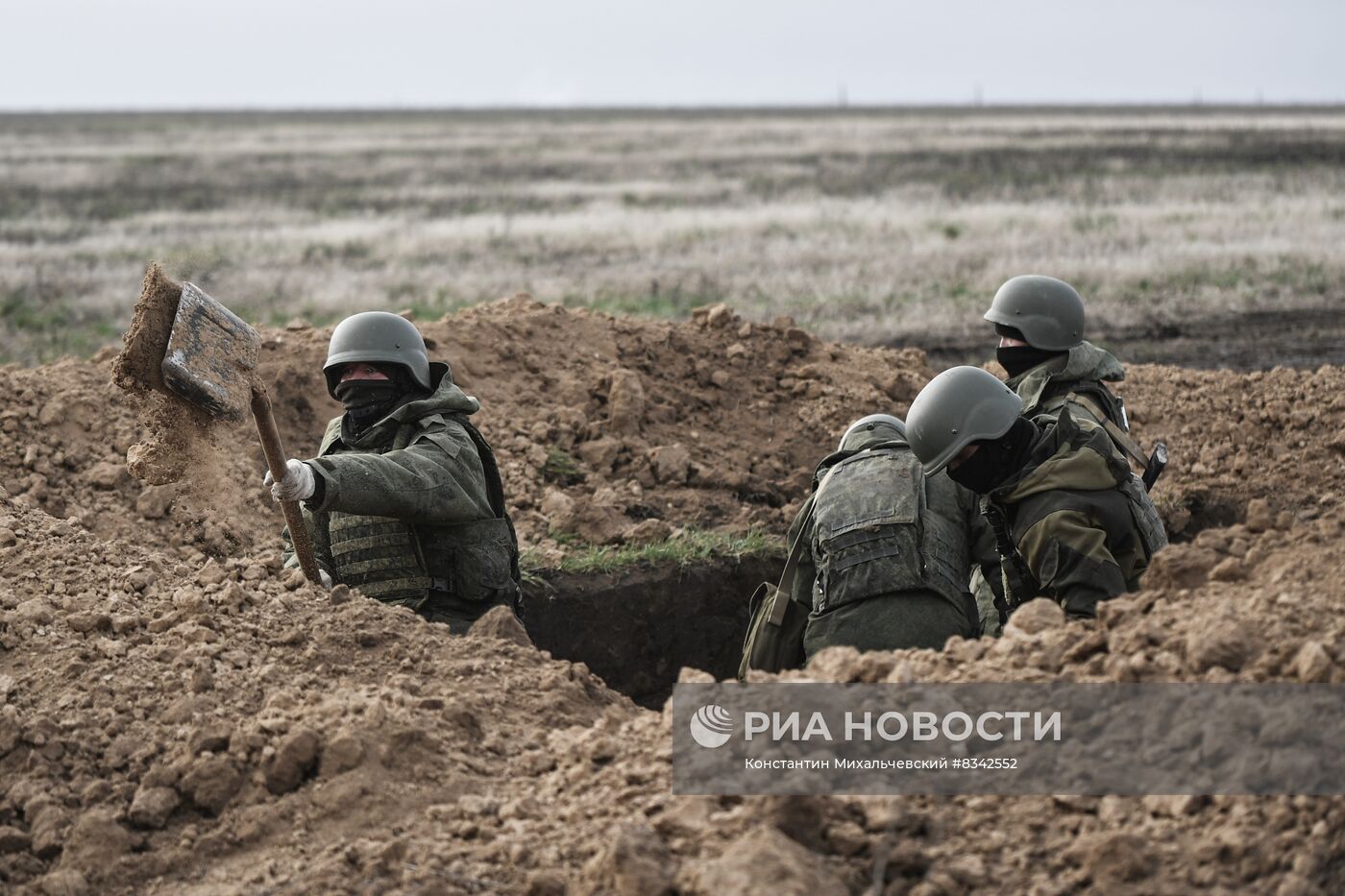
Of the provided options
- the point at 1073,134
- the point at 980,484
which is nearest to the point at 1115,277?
the point at 980,484

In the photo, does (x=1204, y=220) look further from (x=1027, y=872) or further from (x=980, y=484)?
(x=1027, y=872)

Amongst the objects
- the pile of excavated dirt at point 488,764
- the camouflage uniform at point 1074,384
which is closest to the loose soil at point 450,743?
the pile of excavated dirt at point 488,764

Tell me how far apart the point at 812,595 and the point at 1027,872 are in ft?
7.93

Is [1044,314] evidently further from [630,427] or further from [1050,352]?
[630,427]

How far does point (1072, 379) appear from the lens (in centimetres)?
673

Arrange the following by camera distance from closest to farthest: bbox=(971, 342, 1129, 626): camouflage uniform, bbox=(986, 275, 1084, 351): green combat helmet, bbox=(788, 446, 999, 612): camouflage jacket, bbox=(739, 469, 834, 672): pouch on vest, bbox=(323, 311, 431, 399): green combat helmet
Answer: bbox=(788, 446, 999, 612): camouflage jacket, bbox=(739, 469, 834, 672): pouch on vest, bbox=(323, 311, 431, 399): green combat helmet, bbox=(971, 342, 1129, 626): camouflage uniform, bbox=(986, 275, 1084, 351): green combat helmet

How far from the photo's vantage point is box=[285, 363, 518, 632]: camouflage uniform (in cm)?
589

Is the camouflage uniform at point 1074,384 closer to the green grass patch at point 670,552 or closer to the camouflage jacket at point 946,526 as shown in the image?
the camouflage jacket at point 946,526

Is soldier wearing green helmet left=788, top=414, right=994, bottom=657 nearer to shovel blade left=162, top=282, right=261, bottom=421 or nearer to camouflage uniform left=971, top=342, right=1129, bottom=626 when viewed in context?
camouflage uniform left=971, top=342, right=1129, bottom=626

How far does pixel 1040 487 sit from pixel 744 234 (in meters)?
18.8

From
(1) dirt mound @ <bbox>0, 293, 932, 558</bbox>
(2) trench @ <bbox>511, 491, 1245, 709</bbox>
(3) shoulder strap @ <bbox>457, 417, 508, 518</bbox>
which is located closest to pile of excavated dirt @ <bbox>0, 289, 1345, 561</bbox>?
(1) dirt mound @ <bbox>0, 293, 932, 558</bbox>

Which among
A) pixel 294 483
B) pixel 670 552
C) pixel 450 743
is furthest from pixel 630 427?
pixel 450 743

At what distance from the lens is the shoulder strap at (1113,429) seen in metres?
6.26

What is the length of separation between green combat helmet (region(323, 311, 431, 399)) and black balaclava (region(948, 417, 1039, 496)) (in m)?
2.30
